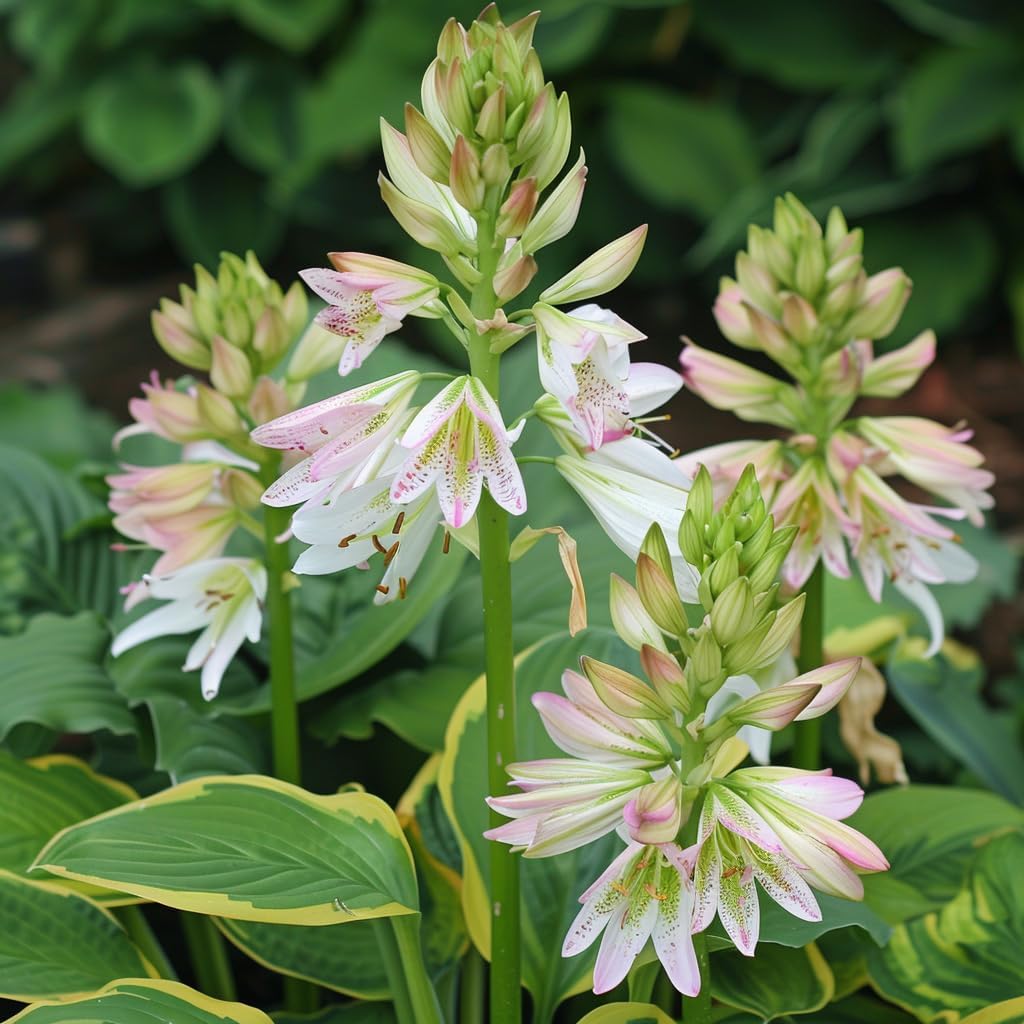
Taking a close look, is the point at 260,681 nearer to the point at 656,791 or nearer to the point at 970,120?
the point at 656,791

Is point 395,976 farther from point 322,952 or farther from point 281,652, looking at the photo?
point 281,652

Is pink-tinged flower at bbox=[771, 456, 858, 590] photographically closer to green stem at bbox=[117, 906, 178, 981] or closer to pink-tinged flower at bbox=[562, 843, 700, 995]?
pink-tinged flower at bbox=[562, 843, 700, 995]

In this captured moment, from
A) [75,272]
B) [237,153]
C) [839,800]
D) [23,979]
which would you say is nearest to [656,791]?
[839,800]

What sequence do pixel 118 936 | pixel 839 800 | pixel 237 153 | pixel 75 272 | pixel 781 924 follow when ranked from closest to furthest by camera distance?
1. pixel 839 800
2. pixel 781 924
3. pixel 118 936
4. pixel 237 153
5. pixel 75 272

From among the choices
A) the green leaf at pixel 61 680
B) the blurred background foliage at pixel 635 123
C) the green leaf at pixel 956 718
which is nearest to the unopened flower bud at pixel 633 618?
the green leaf at pixel 61 680

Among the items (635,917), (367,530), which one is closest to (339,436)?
(367,530)

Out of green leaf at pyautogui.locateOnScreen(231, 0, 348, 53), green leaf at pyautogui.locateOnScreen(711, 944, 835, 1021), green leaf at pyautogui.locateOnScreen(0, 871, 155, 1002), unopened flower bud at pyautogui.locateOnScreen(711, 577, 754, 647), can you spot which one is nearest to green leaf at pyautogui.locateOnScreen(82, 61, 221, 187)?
green leaf at pyautogui.locateOnScreen(231, 0, 348, 53)

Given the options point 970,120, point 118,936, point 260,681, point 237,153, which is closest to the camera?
point 118,936

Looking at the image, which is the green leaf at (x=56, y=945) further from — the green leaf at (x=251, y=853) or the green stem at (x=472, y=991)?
the green stem at (x=472, y=991)
